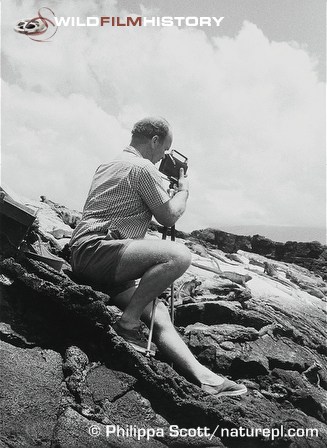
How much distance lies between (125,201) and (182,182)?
596 mm

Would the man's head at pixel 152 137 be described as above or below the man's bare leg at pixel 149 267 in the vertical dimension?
above

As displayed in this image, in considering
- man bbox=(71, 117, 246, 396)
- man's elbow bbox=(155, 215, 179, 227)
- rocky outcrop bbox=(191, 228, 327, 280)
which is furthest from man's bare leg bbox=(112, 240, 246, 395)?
rocky outcrop bbox=(191, 228, 327, 280)

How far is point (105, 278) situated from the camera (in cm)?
344

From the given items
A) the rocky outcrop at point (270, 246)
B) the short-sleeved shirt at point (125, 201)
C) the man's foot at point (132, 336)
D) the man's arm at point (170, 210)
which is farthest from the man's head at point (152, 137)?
the rocky outcrop at point (270, 246)

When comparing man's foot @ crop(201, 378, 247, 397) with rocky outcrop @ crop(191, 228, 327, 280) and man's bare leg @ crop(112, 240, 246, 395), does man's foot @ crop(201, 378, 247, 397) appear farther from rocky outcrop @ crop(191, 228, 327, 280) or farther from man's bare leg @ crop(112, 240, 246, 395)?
rocky outcrop @ crop(191, 228, 327, 280)

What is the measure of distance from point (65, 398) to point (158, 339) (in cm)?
77

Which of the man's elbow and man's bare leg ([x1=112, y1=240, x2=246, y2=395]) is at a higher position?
the man's elbow

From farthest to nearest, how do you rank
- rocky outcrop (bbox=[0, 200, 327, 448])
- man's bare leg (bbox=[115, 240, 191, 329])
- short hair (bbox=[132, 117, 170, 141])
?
short hair (bbox=[132, 117, 170, 141]), man's bare leg (bbox=[115, 240, 191, 329]), rocky outcrop (bbox=[0, 200, 327, 448])

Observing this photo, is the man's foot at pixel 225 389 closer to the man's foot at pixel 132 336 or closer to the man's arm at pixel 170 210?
the man's foot at pixel 132 336

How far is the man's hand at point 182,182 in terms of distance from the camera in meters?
3.78

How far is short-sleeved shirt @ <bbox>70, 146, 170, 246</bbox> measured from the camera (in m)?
3.46

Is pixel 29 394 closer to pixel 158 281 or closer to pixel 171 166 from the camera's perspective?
pixel 158 281

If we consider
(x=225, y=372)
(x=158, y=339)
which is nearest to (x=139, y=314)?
(x=158, y=339)

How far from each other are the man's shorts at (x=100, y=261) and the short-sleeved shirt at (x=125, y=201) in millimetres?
96
